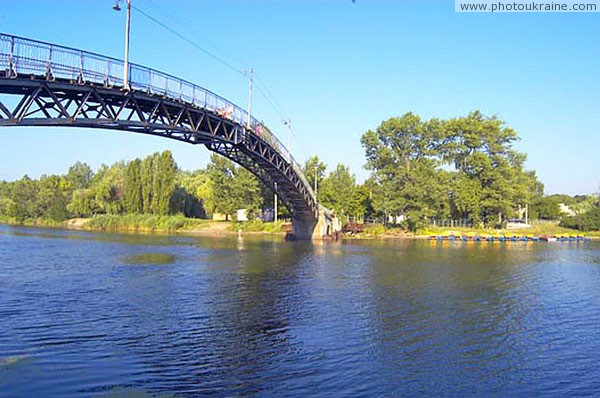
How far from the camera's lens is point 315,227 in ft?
231

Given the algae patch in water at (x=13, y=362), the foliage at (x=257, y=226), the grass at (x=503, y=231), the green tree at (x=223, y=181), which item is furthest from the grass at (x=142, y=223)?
the algae patch in water at (x=13, y=362)

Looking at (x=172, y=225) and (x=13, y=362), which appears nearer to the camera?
(x=13, y=362)

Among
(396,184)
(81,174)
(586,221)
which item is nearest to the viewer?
(396,184)

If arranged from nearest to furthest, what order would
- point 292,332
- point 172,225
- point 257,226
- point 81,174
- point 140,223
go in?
point 292,332
point 172,225
point 257,226
point 140,223
point 81,174

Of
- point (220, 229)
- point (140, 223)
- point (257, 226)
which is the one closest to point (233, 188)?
point (220, 229)

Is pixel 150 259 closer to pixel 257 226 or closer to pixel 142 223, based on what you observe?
pixel 257 226

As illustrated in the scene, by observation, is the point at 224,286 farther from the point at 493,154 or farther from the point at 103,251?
the point at 493,154

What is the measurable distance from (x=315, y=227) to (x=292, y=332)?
52429mm

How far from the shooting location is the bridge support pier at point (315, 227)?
70.2 meters

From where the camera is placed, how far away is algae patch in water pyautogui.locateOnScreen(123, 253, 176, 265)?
37250 millimetres

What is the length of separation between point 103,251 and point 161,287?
21.2m

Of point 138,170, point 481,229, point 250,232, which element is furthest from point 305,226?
point 138,170

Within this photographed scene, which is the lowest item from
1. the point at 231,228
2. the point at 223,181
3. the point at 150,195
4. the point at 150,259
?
the point at 150,259

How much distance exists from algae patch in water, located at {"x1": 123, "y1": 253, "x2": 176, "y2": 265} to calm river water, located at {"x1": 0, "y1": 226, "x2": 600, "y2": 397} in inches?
99.5
